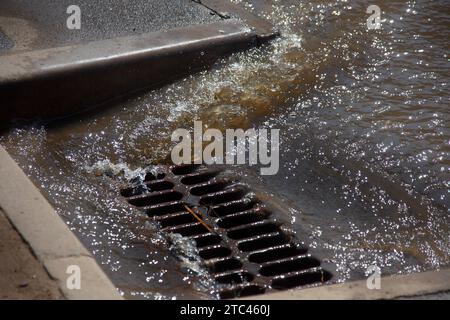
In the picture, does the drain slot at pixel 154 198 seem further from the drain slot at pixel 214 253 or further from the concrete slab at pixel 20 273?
the concrete slab at pixel 20 273

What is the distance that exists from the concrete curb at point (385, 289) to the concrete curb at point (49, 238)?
0.67m

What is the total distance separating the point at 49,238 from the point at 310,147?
77.8 inches

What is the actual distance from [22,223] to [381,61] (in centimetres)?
327

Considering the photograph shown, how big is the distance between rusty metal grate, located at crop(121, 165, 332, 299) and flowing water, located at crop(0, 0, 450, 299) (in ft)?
0.34

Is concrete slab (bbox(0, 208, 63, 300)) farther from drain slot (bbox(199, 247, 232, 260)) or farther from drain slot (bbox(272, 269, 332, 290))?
drain slot (bbox(272, 269, 332, 290))

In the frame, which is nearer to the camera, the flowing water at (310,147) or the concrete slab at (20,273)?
the concrete slab at (20,273)

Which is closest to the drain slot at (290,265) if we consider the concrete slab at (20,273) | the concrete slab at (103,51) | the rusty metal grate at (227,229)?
the rusty metal grate at (227,229)

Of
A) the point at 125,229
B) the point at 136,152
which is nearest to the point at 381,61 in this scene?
the point at 136,152

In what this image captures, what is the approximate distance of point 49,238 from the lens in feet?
10.5

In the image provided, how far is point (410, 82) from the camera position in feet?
17.6

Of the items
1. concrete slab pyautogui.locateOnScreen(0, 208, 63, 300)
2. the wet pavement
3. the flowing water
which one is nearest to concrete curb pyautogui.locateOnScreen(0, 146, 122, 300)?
concrete slab pyautogui.locateOnScreen(0, 208, 63, 300)

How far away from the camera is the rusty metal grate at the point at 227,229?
142 inches

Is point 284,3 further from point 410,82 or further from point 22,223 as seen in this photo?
point 22,223

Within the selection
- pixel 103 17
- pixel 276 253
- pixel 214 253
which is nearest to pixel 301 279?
pixel 276 253
